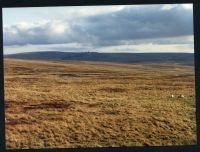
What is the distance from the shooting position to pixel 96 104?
4.40m

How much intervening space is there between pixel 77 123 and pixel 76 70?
2.02 feet

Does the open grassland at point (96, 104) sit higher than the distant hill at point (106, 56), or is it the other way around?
the distant hill at point (106, 56)

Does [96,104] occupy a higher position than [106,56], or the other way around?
[106,56]

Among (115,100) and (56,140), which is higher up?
(115,100)

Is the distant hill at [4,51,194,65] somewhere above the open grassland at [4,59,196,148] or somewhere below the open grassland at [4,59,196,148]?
above

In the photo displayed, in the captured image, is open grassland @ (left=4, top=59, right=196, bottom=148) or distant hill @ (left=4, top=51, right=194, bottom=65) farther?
distant hill @ (left=4, top=51, right=194, bottom=65)

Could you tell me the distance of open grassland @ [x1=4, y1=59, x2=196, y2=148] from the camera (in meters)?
4.19

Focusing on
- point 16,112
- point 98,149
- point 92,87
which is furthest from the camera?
point 92,87

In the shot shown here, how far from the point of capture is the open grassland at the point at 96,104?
13.8 ft

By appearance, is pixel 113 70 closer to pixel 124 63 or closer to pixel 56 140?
pixel 124 63

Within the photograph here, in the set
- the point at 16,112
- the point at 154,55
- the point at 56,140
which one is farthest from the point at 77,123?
the point at 154,55

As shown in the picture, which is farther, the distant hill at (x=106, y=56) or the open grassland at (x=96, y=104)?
the distant hill at (x=106, y=56)

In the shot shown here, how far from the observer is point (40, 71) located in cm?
465

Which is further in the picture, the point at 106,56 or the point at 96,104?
the point at 106,56
